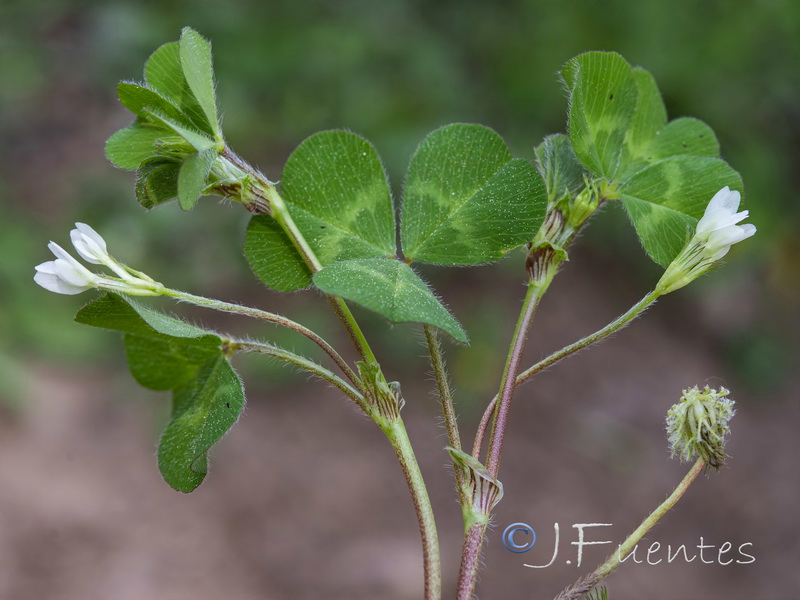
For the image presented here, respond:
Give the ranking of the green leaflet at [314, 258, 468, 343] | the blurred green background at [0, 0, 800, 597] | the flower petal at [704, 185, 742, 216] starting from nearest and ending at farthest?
the green leaflet at [314, 258, 468, 343] < the flower petal at [704, 185, 742, 216] < the blurred green background at [0, 0, 800, 597]

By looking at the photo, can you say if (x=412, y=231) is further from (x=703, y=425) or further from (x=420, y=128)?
(x=420, y=128)

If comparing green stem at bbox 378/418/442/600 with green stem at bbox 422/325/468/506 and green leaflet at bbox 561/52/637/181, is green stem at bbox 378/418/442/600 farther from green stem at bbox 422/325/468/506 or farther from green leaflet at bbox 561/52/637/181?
green leaflet at bbox 561/52/637/181

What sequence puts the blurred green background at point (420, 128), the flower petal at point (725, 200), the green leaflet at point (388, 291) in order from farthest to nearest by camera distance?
the blurred green background at point (420, 128) → the flower petal at point (725, 200) → the green leaflet at point (388, 291)

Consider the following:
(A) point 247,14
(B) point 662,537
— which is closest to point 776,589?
(B) point 662,537

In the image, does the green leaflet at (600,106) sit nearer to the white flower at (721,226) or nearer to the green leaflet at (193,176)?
the white flower at (721,226)

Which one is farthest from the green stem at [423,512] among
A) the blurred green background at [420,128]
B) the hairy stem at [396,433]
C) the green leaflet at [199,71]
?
the blurred green background at [420,128]

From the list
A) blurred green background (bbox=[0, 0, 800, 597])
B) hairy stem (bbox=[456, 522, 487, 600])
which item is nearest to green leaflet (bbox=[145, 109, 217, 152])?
hairy stem (bbox=[456, 522, 487, 600])
